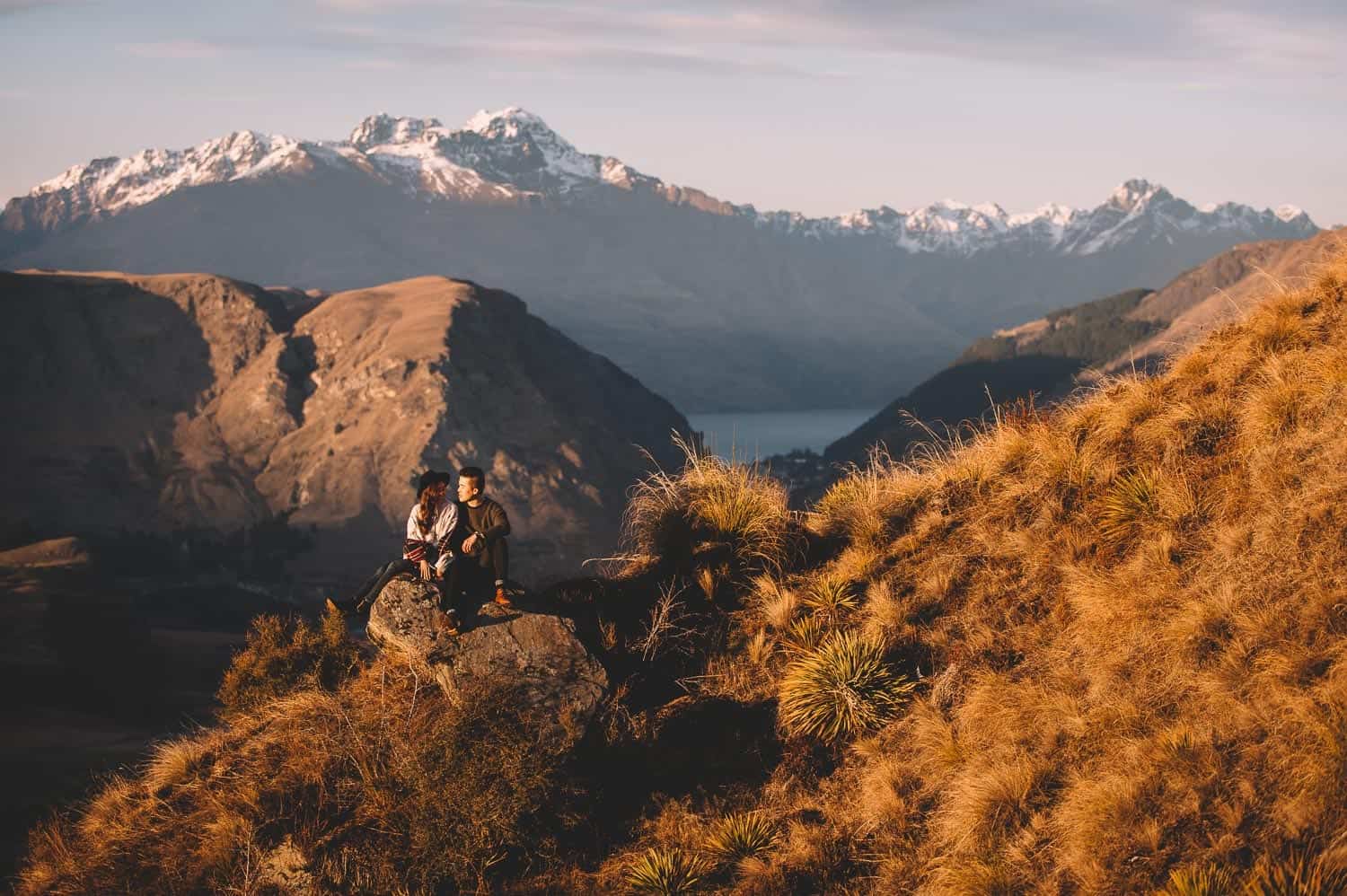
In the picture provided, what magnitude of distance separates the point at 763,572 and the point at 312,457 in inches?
6178

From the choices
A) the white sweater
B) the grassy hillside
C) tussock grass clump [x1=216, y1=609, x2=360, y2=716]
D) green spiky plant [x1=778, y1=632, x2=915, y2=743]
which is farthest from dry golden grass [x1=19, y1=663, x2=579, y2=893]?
tussock grass clump [x1=216, y1=609, x2=360, y2=716]

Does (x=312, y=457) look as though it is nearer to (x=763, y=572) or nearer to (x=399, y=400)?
(x=399, y=400)

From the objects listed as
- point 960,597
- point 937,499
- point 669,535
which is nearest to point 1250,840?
point 960,597

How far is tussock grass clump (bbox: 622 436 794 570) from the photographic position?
47.5 ft

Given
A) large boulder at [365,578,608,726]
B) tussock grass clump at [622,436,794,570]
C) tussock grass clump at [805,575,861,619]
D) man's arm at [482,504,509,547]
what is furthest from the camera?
tussock grass clump at [622,436,794,570]

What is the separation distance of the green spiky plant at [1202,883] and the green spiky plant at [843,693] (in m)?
3.58

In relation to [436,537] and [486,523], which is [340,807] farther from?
[486,523]

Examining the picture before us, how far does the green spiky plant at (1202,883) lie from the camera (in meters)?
7.91

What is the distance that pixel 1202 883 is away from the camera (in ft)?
26.0

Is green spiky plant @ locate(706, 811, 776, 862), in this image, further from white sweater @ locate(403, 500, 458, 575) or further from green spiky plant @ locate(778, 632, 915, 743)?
white sweater @ locate(403, 500, 458, 575)

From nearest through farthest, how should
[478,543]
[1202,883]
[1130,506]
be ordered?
[1202,883] → [478,543] → [1130,506]

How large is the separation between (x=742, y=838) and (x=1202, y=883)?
3972mm

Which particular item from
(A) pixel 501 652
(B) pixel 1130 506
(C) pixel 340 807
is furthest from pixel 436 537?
(B) pixel 1130 506

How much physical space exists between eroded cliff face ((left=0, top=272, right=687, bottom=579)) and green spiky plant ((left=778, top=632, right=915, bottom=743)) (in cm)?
11478
